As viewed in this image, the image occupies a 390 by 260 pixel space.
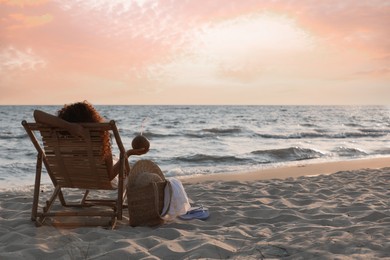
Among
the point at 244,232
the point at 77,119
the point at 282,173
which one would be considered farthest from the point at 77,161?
the point at 282,173

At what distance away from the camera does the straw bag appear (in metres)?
4.46

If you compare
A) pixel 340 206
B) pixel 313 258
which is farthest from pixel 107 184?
pixel 340 206

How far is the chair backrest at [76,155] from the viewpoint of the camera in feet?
14.2

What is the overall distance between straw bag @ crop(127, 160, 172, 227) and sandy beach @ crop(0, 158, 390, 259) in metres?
0.11

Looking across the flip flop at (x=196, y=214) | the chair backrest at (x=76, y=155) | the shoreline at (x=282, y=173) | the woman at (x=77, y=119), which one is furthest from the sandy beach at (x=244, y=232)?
the shoreline at (x=282, y=173)

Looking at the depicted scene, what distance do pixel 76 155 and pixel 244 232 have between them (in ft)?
6.12

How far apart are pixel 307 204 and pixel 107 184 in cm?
252

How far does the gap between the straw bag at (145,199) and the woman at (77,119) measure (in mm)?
271

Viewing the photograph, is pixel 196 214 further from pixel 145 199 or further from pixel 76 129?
pixel 76 129

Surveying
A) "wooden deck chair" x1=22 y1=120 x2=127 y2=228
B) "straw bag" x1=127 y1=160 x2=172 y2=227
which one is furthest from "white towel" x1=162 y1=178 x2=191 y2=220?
"wooden deck chair" x1=22 y1=120 x2=127 y2=228

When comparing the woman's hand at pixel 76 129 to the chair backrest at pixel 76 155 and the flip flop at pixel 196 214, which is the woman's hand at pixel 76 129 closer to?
the chair backrest at pixel 76 155

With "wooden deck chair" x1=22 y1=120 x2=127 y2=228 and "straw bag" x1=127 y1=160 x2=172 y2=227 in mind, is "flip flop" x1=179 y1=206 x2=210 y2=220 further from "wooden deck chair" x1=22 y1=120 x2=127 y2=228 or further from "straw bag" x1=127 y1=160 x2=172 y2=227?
"wooden deck chair" x1=22 y1=120 x2=127 y2=228

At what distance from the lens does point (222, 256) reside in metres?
3.30

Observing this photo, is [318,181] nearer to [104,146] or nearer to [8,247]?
[104,146]
